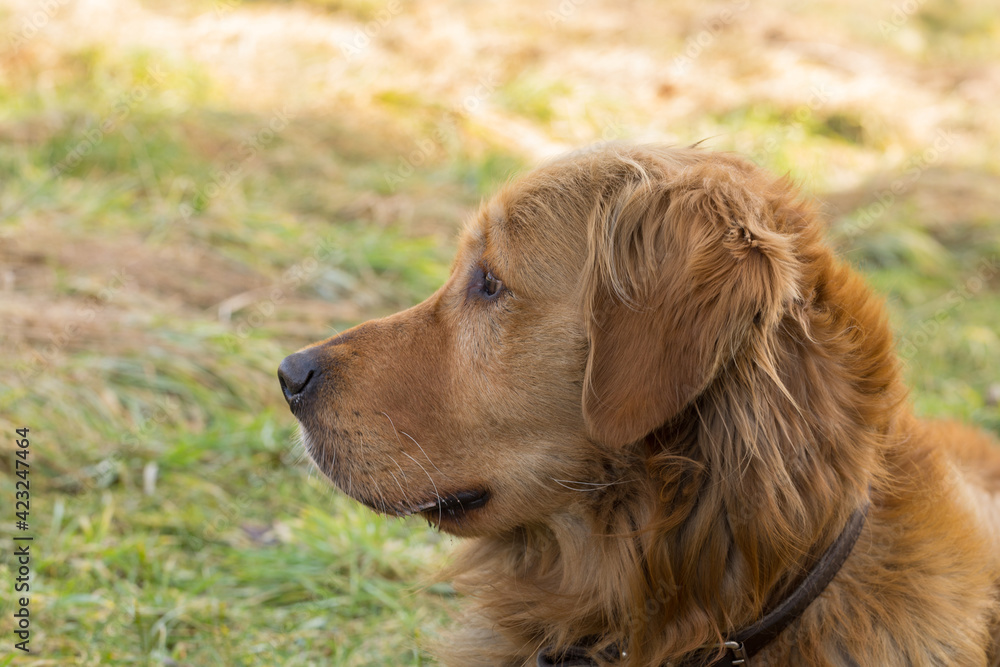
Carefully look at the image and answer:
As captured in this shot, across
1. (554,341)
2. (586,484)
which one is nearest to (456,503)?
(586,484)

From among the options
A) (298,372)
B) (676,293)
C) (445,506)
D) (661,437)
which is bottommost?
(445,506)

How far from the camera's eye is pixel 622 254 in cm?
207

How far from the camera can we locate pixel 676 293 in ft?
6.23

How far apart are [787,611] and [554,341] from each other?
849 mm

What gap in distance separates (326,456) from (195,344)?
2.91 m

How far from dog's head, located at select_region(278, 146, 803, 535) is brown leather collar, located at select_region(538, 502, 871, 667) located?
491mm

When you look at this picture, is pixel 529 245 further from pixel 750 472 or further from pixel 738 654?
pixel 738 654

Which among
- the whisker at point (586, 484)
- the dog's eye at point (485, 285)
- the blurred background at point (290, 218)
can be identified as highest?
the dog's eye at point (485, 285)

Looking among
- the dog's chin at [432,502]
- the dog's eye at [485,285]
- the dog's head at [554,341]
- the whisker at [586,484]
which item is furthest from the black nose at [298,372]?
the whisker at [586,484]

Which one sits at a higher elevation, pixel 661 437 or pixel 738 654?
pixel 661 437

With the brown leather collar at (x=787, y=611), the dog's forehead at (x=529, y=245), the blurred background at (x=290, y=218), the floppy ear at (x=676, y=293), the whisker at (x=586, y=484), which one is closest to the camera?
the floppy ear at (x=676, y=293)

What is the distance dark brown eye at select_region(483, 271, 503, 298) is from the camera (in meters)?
2.31

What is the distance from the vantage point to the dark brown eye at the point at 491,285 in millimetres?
2312

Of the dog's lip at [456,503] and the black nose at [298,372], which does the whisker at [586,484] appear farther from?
the black nose at [298,372]
